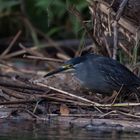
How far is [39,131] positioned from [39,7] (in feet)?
21.2

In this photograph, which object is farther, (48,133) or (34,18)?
(34,18)

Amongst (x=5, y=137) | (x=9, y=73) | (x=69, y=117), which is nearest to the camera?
(x=5, y=137)

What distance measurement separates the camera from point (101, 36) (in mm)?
9789

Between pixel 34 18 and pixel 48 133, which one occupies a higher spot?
pixel 34 18

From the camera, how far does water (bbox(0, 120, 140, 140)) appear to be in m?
7.51

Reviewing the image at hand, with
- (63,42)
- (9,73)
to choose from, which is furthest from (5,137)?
(63,42)

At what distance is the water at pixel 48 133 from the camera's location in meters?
7.51

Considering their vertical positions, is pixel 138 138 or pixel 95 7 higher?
pixel 95 7

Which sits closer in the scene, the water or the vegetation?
the water

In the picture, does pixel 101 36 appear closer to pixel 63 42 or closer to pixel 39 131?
pixel 39 131

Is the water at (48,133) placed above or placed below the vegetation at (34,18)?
below

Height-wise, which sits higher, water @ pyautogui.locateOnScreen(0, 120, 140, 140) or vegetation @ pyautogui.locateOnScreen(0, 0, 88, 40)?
vegetation @ pyautogui.locateOnScreen(0, 0, 88, 40)

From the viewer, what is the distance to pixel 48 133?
7.79m

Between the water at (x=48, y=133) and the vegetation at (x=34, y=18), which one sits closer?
the water at (x=48, y=133)
